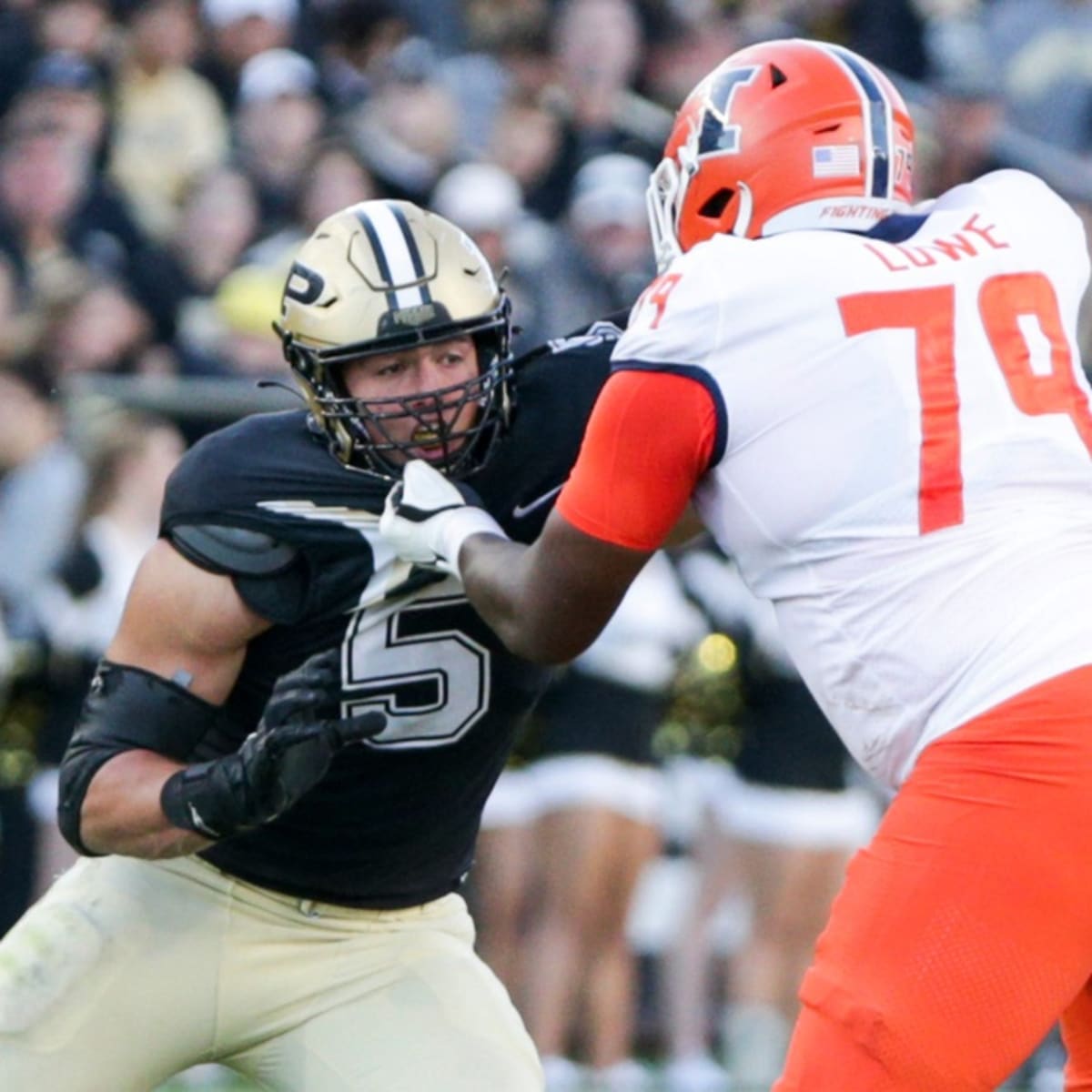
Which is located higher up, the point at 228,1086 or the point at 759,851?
the point at 759,851

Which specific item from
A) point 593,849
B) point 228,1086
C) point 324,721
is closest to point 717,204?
point 324,721

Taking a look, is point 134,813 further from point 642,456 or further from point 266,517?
point 642,456

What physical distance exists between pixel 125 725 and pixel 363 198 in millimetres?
3585

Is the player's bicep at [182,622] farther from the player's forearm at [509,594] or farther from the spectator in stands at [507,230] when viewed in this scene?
the spectator in stands at [507,230]

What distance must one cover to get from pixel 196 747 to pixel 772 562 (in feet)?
3.14

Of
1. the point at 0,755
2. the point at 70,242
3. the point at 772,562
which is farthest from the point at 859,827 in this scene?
the point at 772,562

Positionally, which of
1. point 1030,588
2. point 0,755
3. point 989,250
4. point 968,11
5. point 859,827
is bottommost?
point 859,827

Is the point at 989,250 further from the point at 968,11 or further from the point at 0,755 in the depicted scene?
the point at 968,11

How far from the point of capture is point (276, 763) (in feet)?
9.59

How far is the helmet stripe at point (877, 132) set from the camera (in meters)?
2.93

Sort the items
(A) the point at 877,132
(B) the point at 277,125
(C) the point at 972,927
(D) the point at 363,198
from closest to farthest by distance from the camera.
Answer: (C) the point at 972,927 < (A) the point at 877,132 < (D) the point at 363,198 < (B) the point at 277,125

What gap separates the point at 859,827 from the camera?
18.7 ft

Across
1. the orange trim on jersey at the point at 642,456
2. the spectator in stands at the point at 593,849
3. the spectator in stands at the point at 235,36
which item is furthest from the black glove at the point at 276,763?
the spectator in stands at the point at 235,36

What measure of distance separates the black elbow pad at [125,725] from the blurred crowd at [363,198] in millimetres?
2284
